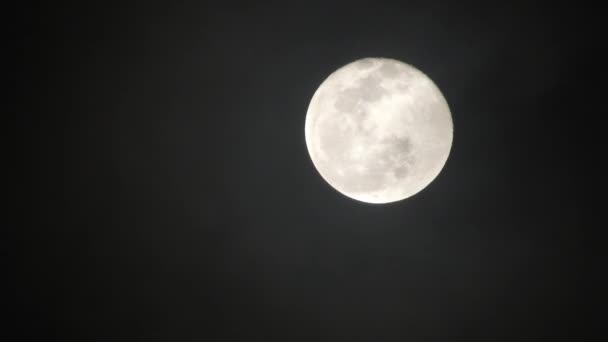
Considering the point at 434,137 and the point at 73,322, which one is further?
the point at 73,322

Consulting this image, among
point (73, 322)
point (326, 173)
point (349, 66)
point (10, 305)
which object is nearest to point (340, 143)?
point (326, 173)

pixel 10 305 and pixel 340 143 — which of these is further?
pixel 10 305

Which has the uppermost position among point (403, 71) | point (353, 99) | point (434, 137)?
point (403, 71)

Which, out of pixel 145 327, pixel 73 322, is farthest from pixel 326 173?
pixel 73 322

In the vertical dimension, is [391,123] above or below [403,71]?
below

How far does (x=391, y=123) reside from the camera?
4.40m

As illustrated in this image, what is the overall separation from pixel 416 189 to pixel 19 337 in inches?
264

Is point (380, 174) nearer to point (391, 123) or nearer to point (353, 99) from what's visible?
point (391, 123)

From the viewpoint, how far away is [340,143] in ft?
14.9

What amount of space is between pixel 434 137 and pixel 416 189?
0.79 m

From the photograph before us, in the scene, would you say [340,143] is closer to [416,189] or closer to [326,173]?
[326,173]

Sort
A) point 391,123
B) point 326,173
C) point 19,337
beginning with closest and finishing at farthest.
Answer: point 391,123
point 326,173
point 19,337

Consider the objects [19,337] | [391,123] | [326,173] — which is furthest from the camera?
[19,337]

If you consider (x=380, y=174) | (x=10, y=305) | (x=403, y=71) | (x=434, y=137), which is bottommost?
(x=10, y=305)
